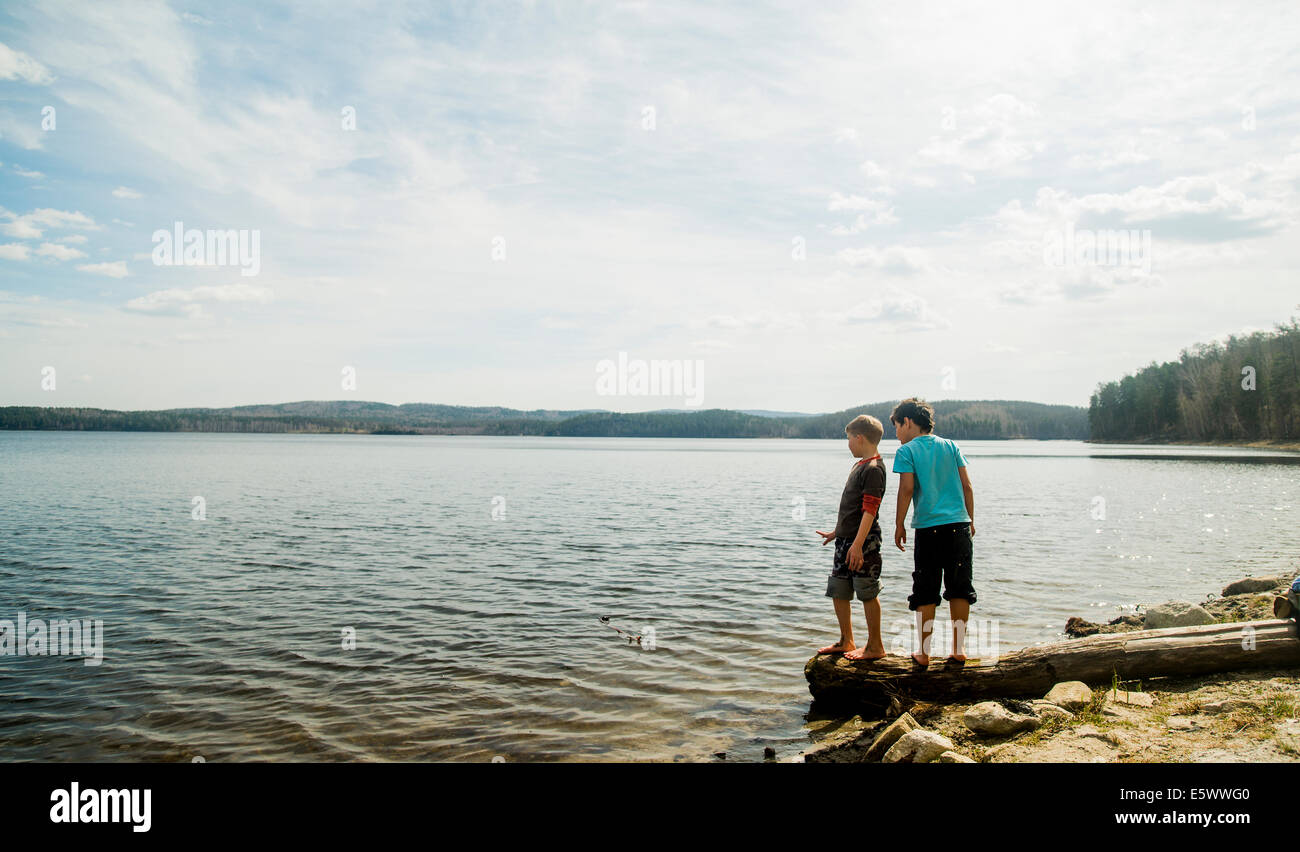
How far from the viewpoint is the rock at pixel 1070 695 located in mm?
7238

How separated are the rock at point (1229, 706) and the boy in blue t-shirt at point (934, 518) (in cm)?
214

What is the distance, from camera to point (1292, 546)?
20875 millimetres

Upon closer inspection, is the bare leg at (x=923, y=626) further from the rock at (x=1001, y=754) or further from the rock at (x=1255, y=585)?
the rock at (x=1255, y=585)

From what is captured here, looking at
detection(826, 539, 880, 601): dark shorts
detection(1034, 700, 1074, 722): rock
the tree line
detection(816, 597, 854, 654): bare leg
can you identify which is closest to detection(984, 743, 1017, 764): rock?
detection(1034, 700, 1074, 722): rock

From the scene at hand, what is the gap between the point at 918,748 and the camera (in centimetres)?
630

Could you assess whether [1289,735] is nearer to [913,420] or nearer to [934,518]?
[934,518]

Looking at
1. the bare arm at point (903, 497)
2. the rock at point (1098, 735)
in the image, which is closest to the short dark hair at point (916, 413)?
the bare arm at point (903, 497)

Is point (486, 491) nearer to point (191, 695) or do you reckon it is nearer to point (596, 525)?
point (596, 525)

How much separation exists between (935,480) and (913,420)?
0.70m

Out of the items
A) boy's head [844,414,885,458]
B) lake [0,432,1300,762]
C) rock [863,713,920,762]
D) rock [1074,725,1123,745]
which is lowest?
lake [0,432,1300,762]

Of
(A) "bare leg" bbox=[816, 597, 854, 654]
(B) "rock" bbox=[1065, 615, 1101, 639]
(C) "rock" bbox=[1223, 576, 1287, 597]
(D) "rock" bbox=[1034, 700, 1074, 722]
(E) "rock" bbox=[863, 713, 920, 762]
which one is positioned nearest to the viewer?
(E) "rock" bbox=[863, 713, 920, 762]

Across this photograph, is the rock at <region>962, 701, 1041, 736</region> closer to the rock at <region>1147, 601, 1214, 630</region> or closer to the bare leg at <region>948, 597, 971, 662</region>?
the bare leg at <region>948, 597, 971, 662</region>

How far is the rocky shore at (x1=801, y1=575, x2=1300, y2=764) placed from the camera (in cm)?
588
